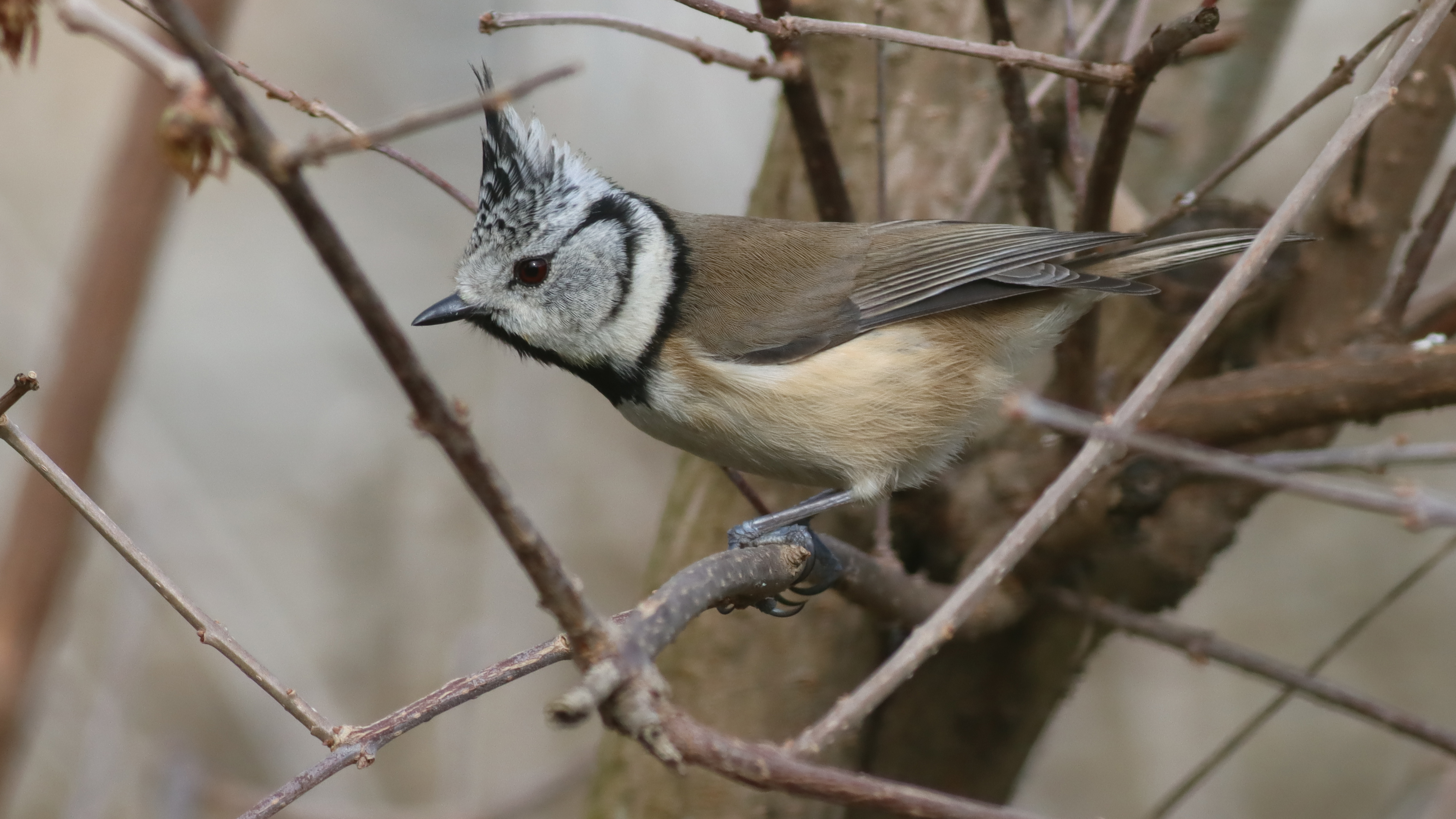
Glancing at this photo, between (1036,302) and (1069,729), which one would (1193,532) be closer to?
(1036,302)

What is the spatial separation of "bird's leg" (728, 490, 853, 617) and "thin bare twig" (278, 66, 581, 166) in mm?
1378

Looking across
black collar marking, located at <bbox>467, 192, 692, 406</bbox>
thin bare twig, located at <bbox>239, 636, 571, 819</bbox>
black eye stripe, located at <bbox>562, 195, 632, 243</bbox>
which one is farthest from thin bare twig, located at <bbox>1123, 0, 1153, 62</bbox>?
thin bare twig, located at <bbox>239, 636, 571, 819</bbox>

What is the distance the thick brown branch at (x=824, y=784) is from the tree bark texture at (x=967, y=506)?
5.26 ft

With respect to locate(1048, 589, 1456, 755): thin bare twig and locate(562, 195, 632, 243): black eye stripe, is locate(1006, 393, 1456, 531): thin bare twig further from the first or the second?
locate(562, 195, 632, 243): black eye stripe

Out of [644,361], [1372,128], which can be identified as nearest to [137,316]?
[644,361]

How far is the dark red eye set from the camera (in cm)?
271

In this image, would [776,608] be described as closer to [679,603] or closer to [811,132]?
[811,132]

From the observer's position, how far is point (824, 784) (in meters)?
1.01

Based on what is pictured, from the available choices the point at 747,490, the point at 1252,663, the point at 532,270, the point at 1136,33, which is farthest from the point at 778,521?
the point at 1136,33

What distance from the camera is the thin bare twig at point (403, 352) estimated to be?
2.59ft

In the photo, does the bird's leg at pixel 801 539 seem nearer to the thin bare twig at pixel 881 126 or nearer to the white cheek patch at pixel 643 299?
the white cheek patch at pixel 643 299

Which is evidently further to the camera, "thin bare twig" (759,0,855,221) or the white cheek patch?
the white cheek patch

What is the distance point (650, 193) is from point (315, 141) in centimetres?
545

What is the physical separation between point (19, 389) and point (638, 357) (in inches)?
53.0
